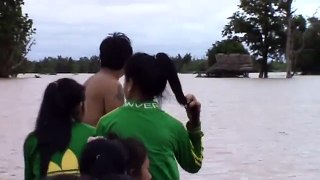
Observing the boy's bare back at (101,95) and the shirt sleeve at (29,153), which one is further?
the boy's bare back at (101,95)

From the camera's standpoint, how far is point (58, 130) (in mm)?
3621

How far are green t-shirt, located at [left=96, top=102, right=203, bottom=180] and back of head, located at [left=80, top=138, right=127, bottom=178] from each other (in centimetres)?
67

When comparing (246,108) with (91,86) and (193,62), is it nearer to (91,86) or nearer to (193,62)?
(91,86)

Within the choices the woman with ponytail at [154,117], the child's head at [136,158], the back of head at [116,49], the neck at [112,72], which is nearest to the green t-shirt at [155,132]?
the woman with ponytail at [154,117]

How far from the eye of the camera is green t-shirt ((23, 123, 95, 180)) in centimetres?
358

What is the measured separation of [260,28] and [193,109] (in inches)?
2420

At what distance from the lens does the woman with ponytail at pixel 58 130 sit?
11.8 feet

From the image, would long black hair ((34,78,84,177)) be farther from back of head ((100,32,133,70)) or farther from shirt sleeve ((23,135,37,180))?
back of head ((100,32,133,70))

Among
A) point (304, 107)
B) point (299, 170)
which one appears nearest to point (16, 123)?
point (299, 170)

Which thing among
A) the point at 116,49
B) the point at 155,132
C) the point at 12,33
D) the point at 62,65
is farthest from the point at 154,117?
the point at 62,65

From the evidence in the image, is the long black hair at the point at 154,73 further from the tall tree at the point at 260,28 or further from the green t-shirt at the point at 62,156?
the tall tree at the point at 260,28

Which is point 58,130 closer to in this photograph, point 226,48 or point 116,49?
point 116,49

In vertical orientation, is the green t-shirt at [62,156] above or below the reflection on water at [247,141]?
above

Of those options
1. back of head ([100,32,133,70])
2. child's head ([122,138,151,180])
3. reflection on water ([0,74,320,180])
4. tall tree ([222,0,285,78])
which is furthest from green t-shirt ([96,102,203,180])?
tall tree ([222,0,285,78])
